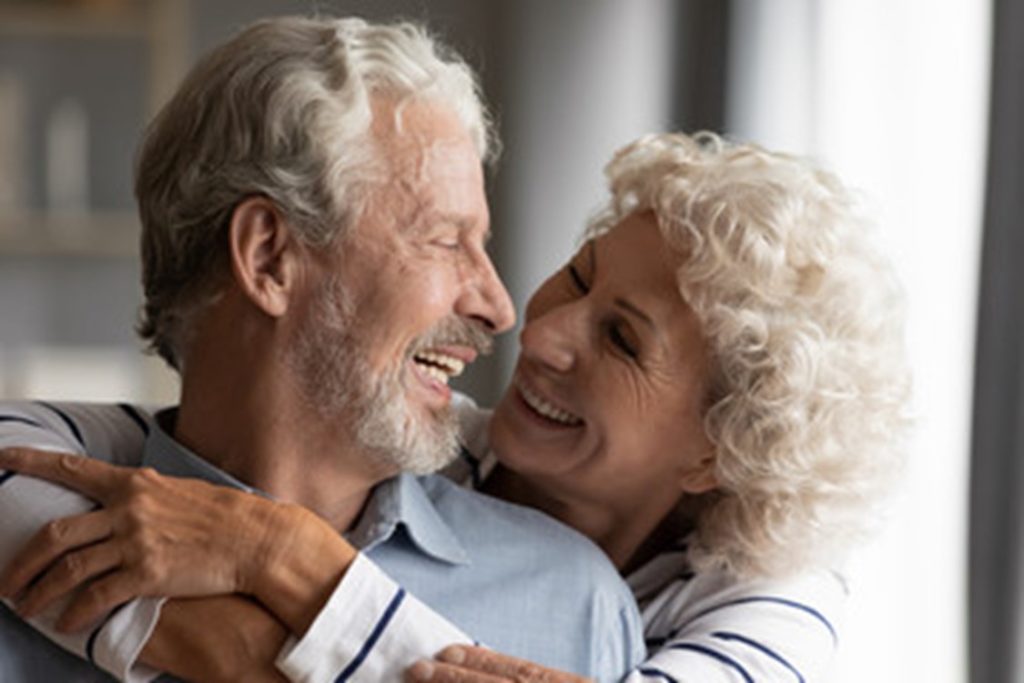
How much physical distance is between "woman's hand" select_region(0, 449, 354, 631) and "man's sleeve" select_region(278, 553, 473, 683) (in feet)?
0.20

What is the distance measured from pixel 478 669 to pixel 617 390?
1.51 feet

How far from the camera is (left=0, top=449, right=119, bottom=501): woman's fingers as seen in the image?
162 centimetres

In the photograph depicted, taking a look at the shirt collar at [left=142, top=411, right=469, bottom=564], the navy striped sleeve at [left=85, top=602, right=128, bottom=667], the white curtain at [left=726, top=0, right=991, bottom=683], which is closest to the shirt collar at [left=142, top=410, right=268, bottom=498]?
the shirt collar at [left=142, top=411, right=469, bottom=564]

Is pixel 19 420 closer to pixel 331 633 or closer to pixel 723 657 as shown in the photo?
pixel 331 633

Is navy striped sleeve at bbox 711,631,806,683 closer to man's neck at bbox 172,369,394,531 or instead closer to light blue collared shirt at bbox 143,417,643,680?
light blue collared shirt at bbox 143,417,643,680

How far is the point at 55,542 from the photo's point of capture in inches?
61.2

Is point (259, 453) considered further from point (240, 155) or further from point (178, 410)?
point (240, 155)

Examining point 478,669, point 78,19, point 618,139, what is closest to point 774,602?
point 478,669

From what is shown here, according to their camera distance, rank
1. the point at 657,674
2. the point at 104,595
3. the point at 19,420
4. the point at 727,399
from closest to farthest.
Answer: the point at 104,595 → the point at 657,674 → the point at 19,420 → the point at 727,399

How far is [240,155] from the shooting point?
5.65 ft

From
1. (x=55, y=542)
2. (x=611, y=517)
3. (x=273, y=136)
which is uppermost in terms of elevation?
(x=273, y=136)

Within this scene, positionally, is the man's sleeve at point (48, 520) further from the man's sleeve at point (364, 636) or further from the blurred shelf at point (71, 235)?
the blurred shelf at point (71, 235)

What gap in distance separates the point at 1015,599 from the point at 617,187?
82 centimetres

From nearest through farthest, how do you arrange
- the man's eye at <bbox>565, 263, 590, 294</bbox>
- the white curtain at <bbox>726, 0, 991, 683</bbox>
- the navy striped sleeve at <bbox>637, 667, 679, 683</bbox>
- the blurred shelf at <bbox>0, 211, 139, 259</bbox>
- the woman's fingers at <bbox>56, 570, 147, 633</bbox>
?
the woman's fingers at <bbox>56, 570, 147, 633</bbox>, the navy striped sleeve at <bbox>637, 667, 679, 683</bbox>, the man's eye at <bbox>565, 263, 590, 294</bbox>, the white curtain at <bbox>726, 0, 991, 683</bbox>, the blurred shelf at <bbox>0, 211, 139, 259</bbox>
